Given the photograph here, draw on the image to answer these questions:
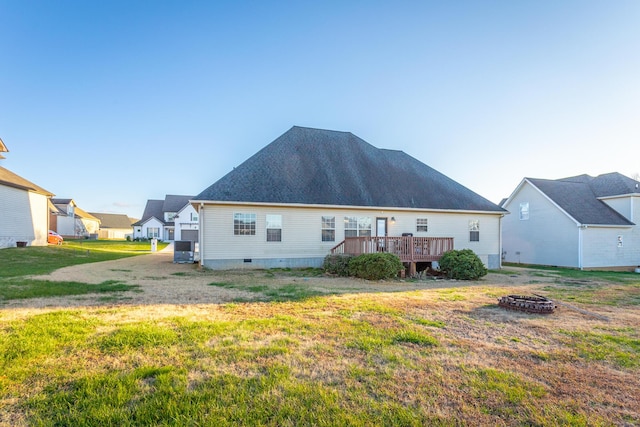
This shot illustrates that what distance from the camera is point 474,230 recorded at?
1784 cm

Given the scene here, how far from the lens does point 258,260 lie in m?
14.7

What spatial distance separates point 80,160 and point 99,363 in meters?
25.2

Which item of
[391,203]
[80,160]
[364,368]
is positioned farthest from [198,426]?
[80,160]

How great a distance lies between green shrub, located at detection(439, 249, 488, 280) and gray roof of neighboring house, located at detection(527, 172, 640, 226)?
10.7 meters

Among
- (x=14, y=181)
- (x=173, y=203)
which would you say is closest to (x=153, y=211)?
(x=173, y=203)

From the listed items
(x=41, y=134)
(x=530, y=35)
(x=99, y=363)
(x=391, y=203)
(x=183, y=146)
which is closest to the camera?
(x=99, y=363)

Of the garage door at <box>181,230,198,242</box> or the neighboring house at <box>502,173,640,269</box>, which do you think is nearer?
the neighboring house at <box>502,173,640,269</box>

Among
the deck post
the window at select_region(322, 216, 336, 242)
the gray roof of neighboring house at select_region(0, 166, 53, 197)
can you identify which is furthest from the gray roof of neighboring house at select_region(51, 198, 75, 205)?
the deck post

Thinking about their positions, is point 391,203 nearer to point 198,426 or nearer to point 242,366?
point 242,366

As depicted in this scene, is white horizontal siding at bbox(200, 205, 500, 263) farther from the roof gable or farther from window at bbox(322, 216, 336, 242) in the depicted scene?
the roof gable

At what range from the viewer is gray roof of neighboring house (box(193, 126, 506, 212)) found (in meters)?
15.1

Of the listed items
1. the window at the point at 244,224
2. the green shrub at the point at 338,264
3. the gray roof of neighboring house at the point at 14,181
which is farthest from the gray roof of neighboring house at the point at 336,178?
the gray roof of neighboring house at the point at 14,181

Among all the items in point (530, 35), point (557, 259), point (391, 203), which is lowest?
point (557, 259)

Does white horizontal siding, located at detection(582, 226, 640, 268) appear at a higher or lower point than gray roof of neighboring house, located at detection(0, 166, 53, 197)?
lower
